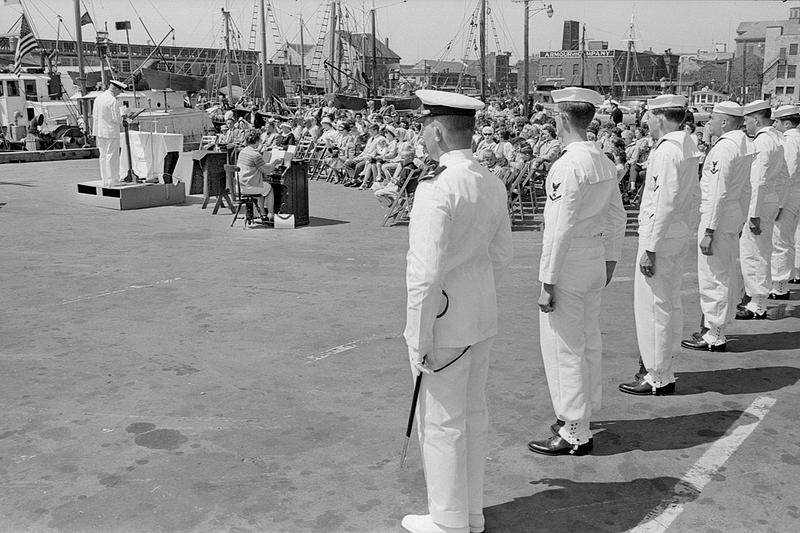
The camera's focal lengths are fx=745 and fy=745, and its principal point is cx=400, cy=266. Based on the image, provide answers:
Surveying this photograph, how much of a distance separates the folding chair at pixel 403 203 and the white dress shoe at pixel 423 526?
9.75 m

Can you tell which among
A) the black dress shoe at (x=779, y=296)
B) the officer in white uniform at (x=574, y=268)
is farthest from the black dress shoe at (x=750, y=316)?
the officer in white uniform at (x=574, y=268)

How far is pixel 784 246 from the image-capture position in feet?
28.8

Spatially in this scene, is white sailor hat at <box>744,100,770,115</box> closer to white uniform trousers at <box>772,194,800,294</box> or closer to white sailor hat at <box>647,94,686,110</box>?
white uniform trousers at <box>772,194,800,294</box>

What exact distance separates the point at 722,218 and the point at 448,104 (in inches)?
159

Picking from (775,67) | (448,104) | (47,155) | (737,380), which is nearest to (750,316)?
(737,380)

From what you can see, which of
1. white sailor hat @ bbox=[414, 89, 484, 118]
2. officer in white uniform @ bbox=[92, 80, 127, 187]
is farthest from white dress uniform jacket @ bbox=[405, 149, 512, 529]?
officer in white uniform @ bbox=[92, 80, 127, 187]

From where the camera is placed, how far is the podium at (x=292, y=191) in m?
12.7

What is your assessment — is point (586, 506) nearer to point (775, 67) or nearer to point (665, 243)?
point (665, 243)

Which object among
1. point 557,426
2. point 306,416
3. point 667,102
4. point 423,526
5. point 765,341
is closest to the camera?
point 423,526

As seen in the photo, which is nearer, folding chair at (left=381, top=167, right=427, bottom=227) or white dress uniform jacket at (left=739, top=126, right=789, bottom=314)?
white dress uniform jacket at (left=739, top=126, right=789, bottom=314)

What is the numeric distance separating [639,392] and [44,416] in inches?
164

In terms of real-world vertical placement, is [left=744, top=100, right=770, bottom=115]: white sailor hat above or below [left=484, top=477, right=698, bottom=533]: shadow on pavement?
above

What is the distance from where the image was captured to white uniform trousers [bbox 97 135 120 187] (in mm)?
14516

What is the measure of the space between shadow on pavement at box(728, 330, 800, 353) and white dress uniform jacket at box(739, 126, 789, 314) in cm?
65
